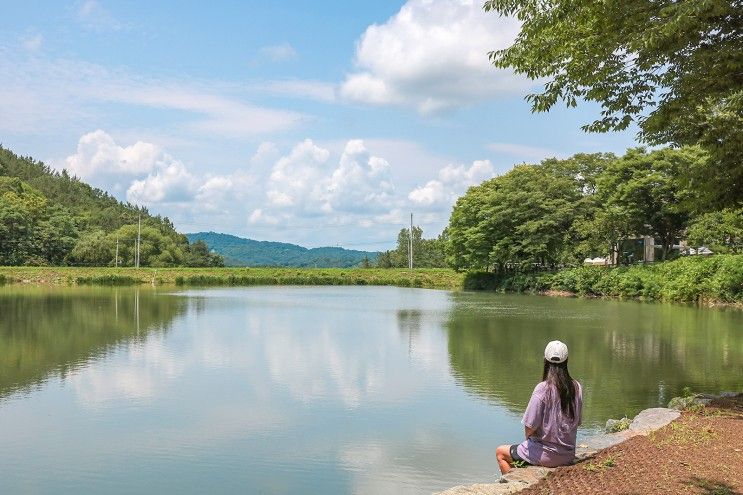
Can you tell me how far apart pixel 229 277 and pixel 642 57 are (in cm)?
5668

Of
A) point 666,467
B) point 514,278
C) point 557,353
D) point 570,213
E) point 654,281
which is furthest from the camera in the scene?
point 514,278

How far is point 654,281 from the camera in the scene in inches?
1483

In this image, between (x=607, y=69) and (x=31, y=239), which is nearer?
(x=607, y=69)

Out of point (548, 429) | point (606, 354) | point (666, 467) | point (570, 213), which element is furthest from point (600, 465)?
point (570, 213)

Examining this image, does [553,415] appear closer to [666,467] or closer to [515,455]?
[515,455]

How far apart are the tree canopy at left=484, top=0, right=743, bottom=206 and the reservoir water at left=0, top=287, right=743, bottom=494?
14.5 ft

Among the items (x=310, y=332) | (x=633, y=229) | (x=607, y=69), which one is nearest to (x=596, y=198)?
(x=633, y=229)

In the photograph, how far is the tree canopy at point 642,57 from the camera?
23.8 ft

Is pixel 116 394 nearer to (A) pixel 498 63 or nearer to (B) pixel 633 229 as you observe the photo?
(A) pixel 498 63

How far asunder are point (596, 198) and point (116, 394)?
40760 mm

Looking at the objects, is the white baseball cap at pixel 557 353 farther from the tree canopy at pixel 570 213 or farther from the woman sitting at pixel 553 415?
the tree canopy at pixel 570 213

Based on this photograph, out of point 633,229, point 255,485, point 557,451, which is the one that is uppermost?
point 633,229

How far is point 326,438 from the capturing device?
8.53m

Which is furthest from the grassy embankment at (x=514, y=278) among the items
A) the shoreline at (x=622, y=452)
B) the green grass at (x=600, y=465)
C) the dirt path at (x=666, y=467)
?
the green grass at (x=600, y=465)
